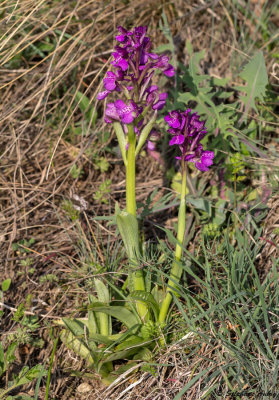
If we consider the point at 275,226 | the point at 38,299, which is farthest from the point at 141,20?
the point at 38,299

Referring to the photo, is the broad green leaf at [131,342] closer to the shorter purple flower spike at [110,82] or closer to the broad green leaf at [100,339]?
the broad green leaf at [100,339]

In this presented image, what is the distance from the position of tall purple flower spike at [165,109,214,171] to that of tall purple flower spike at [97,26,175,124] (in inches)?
6.0

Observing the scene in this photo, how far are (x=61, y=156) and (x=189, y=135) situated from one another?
152 centimetres

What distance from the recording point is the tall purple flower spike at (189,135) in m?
2.09

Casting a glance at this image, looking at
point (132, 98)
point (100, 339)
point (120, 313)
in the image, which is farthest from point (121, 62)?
point (100, 339)

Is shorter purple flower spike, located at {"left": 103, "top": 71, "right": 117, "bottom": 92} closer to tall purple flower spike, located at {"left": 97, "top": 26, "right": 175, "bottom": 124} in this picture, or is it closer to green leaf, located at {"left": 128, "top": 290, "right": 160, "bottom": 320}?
tall purple flower spike, located at {"left": 97, "top": 26, "right": 175, "bottom": 124}

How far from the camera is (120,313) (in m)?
2.23

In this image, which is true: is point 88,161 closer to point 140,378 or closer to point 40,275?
point 40,275

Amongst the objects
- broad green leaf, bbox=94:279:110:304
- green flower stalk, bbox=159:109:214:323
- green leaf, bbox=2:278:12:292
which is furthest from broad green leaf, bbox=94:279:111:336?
green leaf, bbox=2:278:12:292

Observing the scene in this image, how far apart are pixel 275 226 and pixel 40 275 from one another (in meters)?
1.44

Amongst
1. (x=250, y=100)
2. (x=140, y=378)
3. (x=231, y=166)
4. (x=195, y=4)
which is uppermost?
(x=195, y=4)

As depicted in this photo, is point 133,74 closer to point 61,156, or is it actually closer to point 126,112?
point 126,112

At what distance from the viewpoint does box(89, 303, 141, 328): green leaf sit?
7.12 ft

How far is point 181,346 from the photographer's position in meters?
2.17
